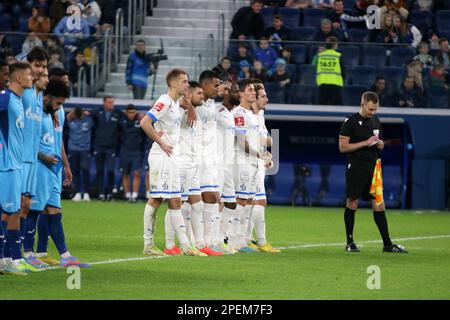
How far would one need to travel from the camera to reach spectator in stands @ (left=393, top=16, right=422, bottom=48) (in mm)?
25766

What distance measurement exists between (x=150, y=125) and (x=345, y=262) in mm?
2801

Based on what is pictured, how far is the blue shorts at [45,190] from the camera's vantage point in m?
12.1

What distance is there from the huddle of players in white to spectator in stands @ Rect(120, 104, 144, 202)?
10.7 meters

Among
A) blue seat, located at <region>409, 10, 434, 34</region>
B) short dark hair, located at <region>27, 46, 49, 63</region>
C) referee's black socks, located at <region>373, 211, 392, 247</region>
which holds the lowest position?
referee's black socks, located at <region>373, 211, 392, 247</region>

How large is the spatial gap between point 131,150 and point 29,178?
14.7 metres

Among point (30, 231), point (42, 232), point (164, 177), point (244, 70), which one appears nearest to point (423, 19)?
point (244, 70)

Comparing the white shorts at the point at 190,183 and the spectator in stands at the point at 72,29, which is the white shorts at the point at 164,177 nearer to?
the white shorts at the point at 190,183

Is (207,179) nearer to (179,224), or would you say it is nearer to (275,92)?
(179,224)

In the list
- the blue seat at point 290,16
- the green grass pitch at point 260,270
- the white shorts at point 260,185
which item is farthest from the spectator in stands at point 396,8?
the white shorts at point 260,185

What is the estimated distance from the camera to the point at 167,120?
13938mm

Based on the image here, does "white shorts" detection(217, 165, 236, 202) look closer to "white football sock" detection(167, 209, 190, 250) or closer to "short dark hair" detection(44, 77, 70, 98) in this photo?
"white football sock" detection(167, 209, 190, 250)

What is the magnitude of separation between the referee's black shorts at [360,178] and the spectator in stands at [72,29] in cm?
1201

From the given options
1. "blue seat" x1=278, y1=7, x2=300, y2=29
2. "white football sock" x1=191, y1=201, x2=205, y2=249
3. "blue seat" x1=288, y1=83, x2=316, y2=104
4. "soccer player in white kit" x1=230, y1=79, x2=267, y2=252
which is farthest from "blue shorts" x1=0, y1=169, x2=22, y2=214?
"blue seat" x1=278, y1=7, x2=300, y2=29

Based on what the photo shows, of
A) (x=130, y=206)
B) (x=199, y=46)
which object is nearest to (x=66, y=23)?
(x=199, y=46)
